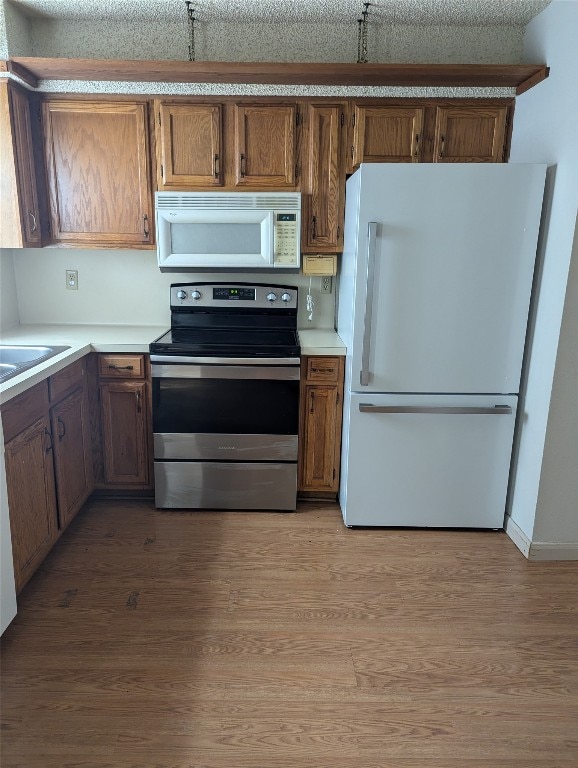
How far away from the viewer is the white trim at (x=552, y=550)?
2.48 meters

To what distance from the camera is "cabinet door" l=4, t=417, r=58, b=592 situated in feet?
6.51

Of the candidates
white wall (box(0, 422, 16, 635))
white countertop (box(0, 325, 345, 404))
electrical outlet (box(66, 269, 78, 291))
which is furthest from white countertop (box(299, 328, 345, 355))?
white wall (box(0, 422, 16, 635))

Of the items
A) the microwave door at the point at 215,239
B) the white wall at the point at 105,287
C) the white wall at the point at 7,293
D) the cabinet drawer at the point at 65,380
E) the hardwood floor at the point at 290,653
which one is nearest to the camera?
the hardwood floor at the point at 290,653

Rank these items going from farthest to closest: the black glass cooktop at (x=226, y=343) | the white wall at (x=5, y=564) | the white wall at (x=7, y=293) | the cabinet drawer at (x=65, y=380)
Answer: the white wall at (x=7, y=293) < the black glass cooktop at (x=226, y=343) < the cabinet drawer at (x=65, y=380) < the white wall at (x=5, y=564)

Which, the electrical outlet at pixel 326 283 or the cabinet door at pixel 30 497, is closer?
the cabinet door at pixel 30 497

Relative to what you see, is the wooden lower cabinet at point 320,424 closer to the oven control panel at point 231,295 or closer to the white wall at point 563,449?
the oven control panel at point 231,295

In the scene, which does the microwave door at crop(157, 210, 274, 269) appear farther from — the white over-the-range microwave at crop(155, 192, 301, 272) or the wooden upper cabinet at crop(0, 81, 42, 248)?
the wooden upper cabinet at crop(0, 81, 42, 248)

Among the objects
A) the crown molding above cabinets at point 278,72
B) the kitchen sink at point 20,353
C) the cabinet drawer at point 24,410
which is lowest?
the cabinet drawer at point 24,410

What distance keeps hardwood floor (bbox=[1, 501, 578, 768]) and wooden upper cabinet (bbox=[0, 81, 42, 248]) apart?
1.50 metres

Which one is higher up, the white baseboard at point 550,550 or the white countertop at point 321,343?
the white countertop at point 321,343

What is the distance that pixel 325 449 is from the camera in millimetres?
2910

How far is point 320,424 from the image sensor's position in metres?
2.87

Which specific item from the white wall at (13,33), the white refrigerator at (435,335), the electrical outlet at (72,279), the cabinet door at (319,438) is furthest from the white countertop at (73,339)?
the white wall at (13,33)

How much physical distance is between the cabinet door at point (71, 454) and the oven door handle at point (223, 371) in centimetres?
41
